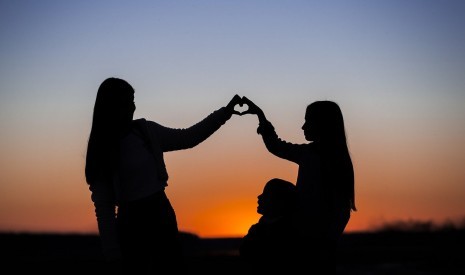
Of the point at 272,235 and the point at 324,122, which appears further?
the point at 324,122

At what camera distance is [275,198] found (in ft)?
18.7

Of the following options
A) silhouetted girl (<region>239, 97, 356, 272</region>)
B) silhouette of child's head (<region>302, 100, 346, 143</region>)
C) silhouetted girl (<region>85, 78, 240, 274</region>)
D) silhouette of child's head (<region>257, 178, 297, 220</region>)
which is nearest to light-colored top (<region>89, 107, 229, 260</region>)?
silhouetted girl (<region>85, 78, 240, 274</region>)

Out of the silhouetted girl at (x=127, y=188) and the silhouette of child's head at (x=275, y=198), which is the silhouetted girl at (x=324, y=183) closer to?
the silhouette of child's head at (x=275, y=198)

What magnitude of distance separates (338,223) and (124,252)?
1.62 meters

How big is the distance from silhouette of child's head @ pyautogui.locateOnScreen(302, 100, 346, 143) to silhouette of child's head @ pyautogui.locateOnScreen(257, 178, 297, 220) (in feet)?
2.05

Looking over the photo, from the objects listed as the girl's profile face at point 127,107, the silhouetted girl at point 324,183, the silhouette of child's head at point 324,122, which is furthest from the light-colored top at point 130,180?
the silhouette of child's head at point 324,122

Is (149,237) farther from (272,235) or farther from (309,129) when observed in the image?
(309,129)

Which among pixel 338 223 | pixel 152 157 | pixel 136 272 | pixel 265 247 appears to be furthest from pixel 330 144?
pixel 136 272

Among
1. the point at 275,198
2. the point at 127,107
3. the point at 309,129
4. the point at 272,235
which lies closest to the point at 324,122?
the point at 309,129

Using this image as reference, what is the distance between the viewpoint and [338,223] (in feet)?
19.4

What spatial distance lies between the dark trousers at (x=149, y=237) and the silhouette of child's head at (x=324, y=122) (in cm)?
132

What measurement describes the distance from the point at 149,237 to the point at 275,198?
975 mm

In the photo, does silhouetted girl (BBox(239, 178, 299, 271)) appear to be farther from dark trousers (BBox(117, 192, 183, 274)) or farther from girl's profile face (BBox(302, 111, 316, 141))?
girl's profile face (BBox(302, 111, 316, 141))

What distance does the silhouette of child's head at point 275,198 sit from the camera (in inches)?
223
